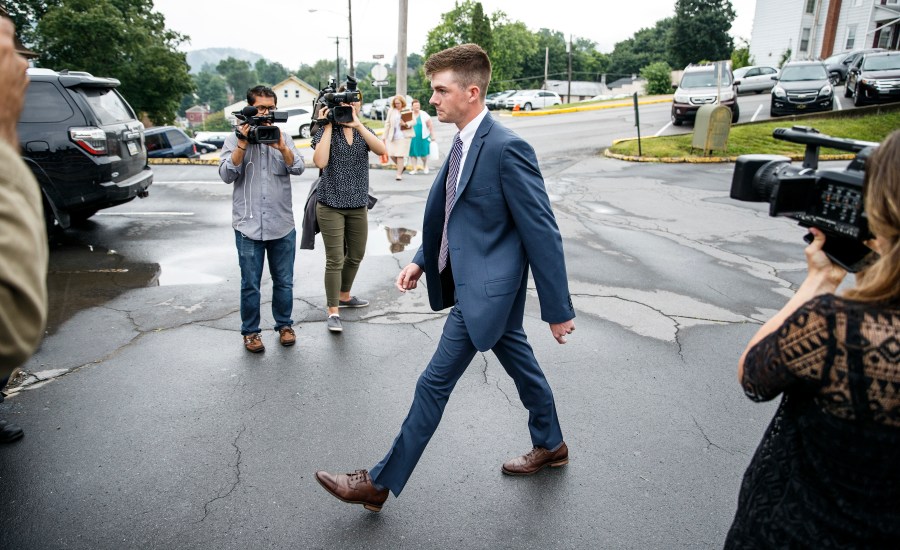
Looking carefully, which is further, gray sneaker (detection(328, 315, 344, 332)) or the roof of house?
the roof of house

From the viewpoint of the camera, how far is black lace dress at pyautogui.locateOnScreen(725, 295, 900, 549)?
4.36 ft

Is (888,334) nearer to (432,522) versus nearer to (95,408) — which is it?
(432,522)

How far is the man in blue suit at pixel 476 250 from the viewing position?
9.32 ft

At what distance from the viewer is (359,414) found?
152 inches

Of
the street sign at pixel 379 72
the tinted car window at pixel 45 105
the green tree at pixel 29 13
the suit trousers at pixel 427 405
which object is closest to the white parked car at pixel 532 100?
the street sign at pixel 379 72

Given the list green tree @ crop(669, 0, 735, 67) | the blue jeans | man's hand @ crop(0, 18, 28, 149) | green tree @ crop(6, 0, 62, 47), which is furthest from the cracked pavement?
green tree @ crop(669, 0, 735, 67)

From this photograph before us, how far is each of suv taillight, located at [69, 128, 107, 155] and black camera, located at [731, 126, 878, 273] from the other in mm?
7600

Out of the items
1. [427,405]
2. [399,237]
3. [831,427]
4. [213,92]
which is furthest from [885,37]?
[213,92]

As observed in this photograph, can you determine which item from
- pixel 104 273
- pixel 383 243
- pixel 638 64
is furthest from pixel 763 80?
pixel 638 64

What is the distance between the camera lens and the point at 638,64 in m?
88.6

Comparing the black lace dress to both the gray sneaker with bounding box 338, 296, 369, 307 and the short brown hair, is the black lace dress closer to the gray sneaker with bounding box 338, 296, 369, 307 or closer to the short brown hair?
the short brown hair

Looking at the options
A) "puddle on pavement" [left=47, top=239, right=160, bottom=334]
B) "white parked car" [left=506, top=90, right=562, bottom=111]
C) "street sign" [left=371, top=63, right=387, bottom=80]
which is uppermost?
"street sign" [left=371, top=63, right=387, bottom=80]

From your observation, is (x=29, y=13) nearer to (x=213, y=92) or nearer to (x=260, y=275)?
(x=260, y=275)

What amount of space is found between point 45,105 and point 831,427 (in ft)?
28.3
